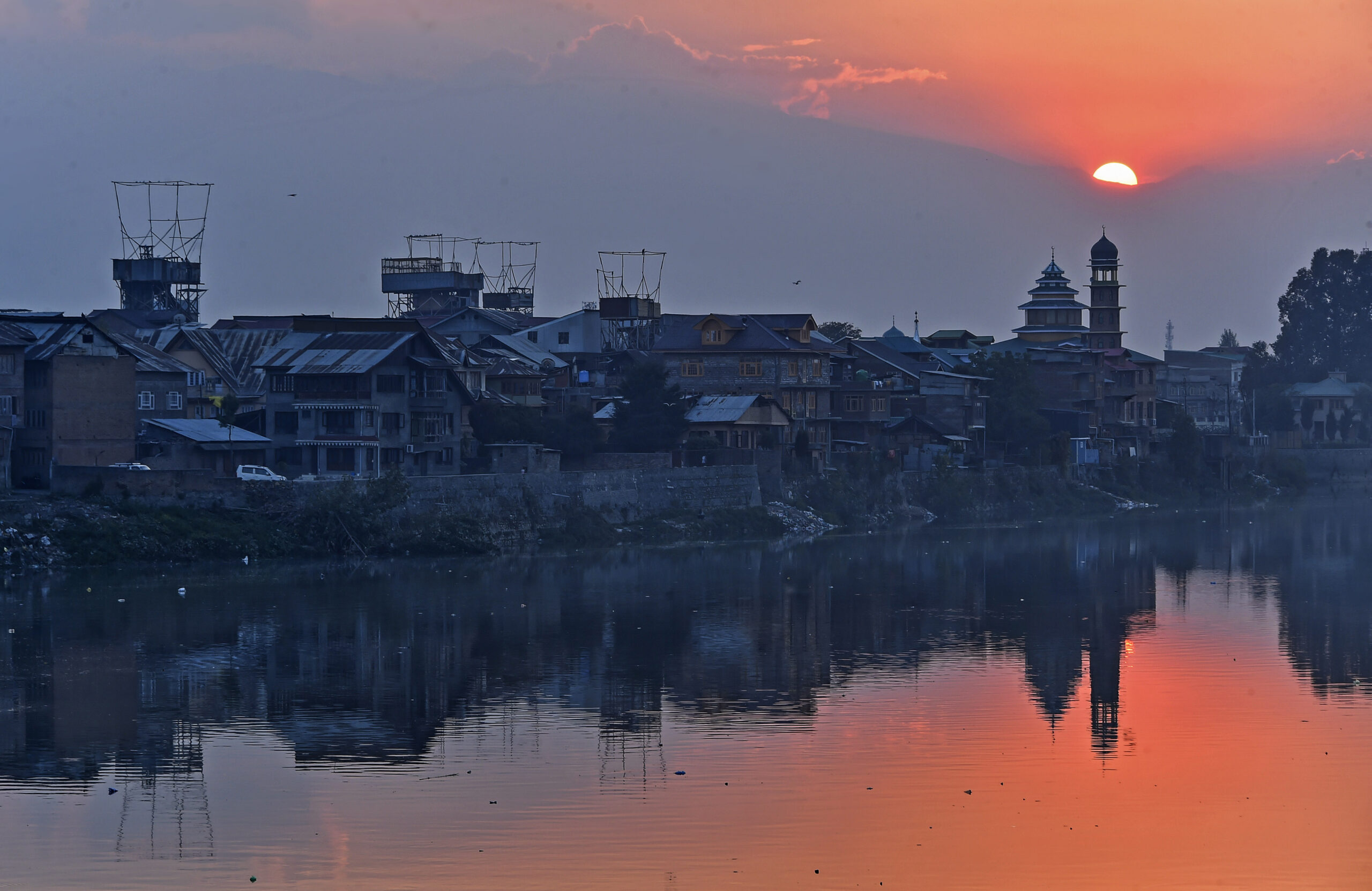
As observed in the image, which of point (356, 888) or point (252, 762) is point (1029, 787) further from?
point (252, 762)

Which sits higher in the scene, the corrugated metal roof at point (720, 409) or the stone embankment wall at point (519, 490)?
the corrugated metal roof at point (720, 409)

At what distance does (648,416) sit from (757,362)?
12195mm

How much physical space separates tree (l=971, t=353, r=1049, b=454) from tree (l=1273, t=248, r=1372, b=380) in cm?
4697

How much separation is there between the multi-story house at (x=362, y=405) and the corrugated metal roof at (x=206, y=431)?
1.98 metres

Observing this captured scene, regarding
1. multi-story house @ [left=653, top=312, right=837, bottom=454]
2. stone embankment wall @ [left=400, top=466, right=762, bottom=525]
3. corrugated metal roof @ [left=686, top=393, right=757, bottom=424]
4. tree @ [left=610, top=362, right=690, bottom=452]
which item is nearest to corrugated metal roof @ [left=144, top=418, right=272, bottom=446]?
stone embankment wall @ [left=400, top=466, right=762, bottom=525]

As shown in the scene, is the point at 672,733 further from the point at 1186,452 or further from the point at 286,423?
the point at 1186,452

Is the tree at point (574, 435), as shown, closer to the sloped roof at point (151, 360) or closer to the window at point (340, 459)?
the window at point (340, 459)

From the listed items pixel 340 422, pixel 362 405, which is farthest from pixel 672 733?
pixel 340 422

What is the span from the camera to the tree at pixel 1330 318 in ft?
409

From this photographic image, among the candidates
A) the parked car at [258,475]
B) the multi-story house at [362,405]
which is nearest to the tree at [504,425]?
the multi-story house at [362,405]

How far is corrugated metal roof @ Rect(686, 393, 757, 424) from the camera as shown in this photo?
68.4 m

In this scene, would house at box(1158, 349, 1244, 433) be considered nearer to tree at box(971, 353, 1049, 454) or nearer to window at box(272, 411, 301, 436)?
tree at box(971, 353, 1049, 454)

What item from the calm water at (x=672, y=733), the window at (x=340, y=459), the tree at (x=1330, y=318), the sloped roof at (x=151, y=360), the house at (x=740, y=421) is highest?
the tree at (x=1330, y=318)

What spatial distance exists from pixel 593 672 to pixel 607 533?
24.6 m
